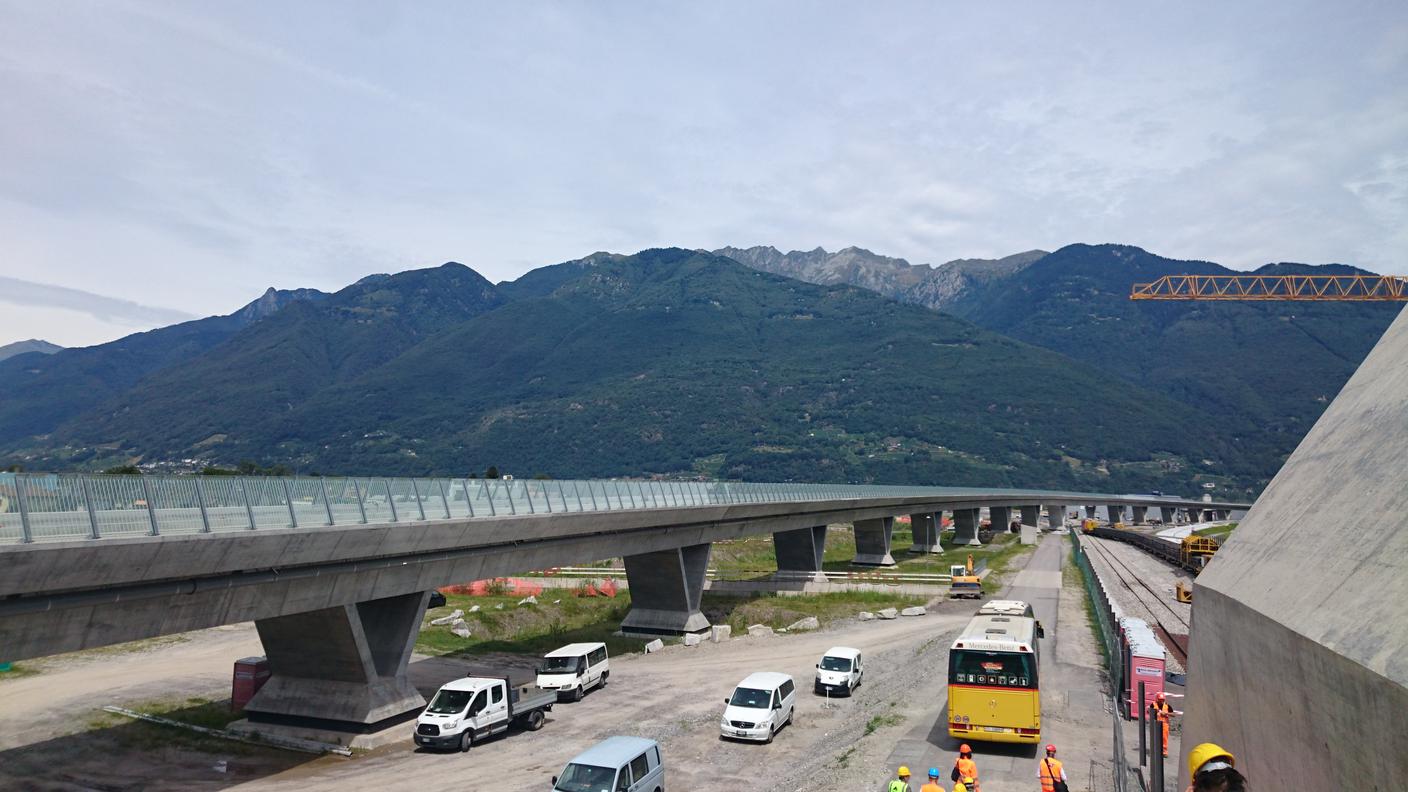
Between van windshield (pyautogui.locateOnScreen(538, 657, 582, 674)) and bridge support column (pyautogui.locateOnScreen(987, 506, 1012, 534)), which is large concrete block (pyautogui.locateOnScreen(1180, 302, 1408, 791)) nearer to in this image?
van windshield (pyautogui.locateOnScreen(538, 657, 582, 674))

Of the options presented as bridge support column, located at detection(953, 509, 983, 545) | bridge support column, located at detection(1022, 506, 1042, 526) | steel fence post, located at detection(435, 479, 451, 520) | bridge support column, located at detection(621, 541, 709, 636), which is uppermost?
steel fence post, located at detection(435, 479, 451, 520)

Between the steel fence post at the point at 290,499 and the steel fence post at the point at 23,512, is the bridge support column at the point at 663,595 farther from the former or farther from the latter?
the steel fence post at the point at 23,512

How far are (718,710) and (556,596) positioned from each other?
31.3m

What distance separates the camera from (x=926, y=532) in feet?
358

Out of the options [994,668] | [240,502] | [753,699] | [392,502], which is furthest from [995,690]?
[240,502]

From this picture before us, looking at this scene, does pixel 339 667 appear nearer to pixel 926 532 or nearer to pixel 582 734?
pixel 582 734

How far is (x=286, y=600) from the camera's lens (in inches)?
977

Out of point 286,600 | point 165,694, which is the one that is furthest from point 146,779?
point 165,694

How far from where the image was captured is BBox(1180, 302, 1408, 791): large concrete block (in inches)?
223

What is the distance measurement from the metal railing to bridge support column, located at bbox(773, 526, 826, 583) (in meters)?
33.8

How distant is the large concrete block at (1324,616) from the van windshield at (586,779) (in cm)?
1162

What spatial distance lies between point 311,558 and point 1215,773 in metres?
24.9

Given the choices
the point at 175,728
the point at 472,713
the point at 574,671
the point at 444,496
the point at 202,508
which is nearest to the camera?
the point at 202,508

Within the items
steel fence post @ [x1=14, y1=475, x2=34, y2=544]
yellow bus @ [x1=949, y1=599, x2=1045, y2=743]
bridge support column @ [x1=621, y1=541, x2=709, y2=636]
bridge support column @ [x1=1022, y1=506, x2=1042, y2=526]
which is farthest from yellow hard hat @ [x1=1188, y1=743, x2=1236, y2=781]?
bridge support column @ [x1=1022, y1=506, x2=1042, y2=526]
